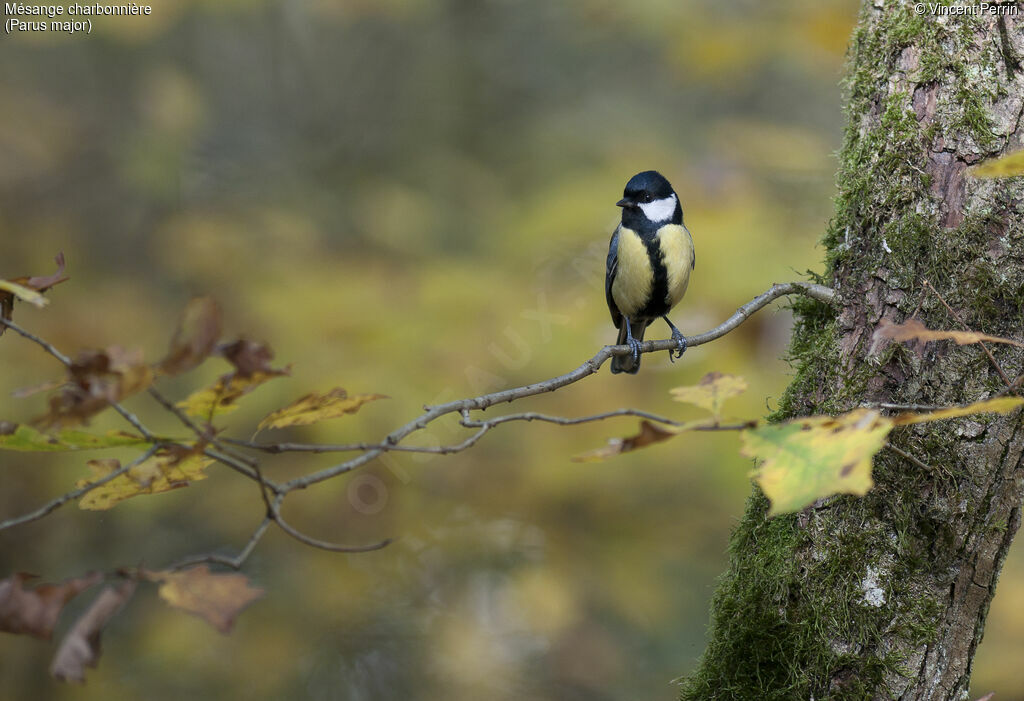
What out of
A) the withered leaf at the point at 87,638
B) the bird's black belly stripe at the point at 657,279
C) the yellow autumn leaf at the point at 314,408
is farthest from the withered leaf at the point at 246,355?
the bird's black belly stripe at the point at 657,279

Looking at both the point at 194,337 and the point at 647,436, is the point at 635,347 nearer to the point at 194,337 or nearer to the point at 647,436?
the point at 647,436

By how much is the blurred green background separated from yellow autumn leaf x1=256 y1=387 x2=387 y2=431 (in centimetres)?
233

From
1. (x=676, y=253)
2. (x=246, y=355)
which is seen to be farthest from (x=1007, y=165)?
(x=676, y=253)

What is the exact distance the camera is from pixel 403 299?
12.1 feet

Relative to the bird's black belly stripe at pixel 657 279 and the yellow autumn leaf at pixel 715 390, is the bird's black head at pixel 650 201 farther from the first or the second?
the yellow autumn leaf at pixel 715 390

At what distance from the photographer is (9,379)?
3.49 m

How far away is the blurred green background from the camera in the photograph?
3.65 meters

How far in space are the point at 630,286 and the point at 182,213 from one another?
2.42 meters

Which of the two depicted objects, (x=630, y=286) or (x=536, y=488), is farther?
(x=536, y=488)

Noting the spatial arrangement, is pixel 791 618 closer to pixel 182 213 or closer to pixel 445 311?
pixel 445 311

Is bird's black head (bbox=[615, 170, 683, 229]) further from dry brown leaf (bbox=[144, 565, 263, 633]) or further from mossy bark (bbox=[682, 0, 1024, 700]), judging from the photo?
dry brown leaf (bbox=[144, 565, 263, 633])

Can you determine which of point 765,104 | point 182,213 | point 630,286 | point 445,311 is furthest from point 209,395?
point 765,104

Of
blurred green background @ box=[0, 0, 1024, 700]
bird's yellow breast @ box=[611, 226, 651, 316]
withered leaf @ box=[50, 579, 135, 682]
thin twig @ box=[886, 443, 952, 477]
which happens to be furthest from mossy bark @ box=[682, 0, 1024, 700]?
blurred green background @ box=[0, 0, 1024, 700]

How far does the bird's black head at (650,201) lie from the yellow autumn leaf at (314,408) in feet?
5.36
